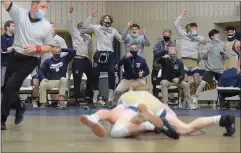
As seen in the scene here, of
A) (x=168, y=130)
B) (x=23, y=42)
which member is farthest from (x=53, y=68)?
(x=168, y=130)

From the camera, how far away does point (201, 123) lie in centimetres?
688

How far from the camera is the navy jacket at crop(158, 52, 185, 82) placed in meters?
13.8

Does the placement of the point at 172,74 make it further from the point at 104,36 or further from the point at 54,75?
the point at 54,75

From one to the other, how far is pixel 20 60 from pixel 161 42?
23.1 feet

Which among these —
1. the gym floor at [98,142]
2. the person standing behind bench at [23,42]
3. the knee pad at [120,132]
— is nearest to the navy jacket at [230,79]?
the gym floor at [98,142]

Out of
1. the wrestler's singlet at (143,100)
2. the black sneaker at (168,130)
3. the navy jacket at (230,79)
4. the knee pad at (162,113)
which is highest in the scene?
the wrestler's singlet at (143,100)

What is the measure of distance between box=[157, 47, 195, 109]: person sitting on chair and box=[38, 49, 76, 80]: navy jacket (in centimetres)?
222

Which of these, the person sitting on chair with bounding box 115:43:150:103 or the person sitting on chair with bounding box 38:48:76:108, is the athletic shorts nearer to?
the person sitting on chair with bounding box 115:43:150:103

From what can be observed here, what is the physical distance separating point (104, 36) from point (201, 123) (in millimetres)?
8103

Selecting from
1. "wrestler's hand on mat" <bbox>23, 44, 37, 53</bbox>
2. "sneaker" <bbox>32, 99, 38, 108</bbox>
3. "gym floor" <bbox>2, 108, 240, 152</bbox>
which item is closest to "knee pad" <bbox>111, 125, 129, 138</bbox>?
"gym floor" <bbox>2, 108, 240, 152</bbox>

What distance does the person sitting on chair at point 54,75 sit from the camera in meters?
14.0

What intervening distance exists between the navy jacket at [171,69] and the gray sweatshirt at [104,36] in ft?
4.57

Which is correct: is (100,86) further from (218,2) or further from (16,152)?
(16,152)

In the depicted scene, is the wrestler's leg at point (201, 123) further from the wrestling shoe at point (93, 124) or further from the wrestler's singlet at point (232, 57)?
the wrestler's singlet at point (232, 57)
